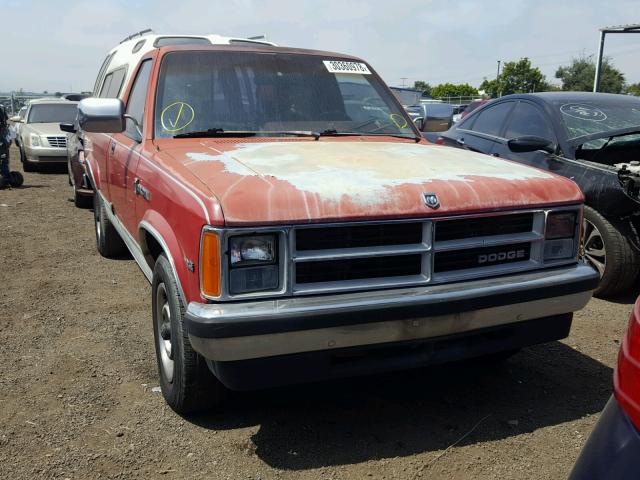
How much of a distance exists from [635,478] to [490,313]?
1530mm

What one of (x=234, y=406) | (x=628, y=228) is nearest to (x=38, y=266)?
(x=234, y=406)

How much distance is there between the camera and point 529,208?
9.75 feet

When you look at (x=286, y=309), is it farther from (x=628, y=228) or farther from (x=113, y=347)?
(x=628, y=228)

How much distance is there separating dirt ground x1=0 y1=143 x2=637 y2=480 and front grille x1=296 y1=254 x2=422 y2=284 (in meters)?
0.86

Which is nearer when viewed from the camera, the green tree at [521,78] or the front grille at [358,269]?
the front grille at [358,269]

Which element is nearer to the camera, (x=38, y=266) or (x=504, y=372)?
(x=504, y=372)

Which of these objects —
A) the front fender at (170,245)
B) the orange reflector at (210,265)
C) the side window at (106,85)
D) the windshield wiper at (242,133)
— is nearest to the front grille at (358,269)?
the orange reflector at (210,265)

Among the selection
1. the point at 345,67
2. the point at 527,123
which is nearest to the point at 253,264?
the point at 345,67

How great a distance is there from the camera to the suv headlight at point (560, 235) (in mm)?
3078

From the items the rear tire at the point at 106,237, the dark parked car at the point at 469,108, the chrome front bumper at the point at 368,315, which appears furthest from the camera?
the dark parked car at the point at 469,108

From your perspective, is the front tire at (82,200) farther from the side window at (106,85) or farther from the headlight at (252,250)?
the headlight at (252,250)

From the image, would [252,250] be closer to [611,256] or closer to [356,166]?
[356,166]

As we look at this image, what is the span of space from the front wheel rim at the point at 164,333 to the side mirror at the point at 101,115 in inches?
45.9

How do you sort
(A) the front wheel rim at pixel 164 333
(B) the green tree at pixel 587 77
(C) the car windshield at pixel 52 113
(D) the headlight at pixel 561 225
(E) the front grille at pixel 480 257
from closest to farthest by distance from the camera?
(E) the front grille at pixel 480 257 < (D) the headlight at pixel 561 225 < (A) the front wheel rim at pixel 164 333 < (C) the car windshield at pixel 52 113 < (B) the green tree at pixel 587 77
